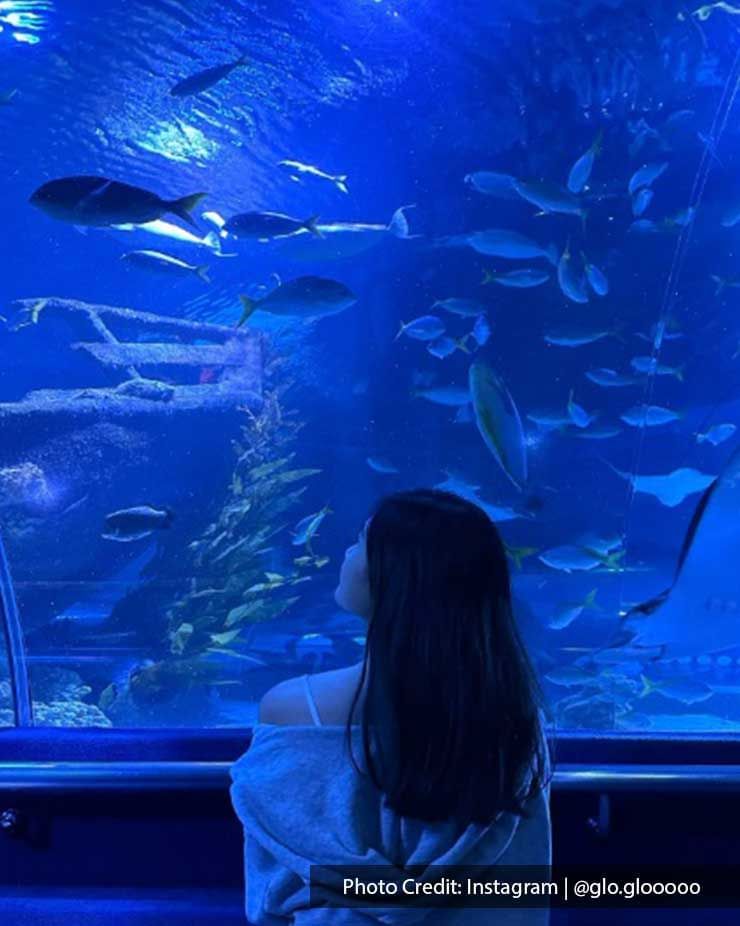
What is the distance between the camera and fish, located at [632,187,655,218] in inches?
238

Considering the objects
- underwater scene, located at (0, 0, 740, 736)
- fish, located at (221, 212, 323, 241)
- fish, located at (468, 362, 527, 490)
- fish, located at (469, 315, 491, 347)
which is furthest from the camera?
fish, located at (469, 315, 491, 347)

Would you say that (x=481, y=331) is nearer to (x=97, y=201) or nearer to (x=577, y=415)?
(x=577, y=415)

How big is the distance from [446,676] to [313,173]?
608cm

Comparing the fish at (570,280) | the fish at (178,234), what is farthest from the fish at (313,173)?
the fish at (570,280)

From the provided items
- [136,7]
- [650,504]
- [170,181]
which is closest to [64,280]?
[170,181]

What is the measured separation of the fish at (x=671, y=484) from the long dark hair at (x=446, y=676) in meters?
5.87

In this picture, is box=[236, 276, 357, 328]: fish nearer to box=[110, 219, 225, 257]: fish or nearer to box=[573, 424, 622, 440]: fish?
box=[110, 219, 225, 257]: fish

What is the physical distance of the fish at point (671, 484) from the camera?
6.75m

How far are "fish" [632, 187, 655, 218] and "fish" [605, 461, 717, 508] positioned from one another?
197cm

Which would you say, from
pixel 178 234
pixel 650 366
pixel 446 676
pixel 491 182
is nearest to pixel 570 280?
pixel 491 182

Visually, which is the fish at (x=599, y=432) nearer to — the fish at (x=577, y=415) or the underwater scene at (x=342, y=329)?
the underwater scene at (x=342, y=329)

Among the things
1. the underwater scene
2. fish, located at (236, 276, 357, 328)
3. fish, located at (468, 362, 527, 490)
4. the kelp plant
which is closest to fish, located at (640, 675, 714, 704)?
the underwater scene

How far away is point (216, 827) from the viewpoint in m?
1.88

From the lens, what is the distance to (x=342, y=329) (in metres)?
6.83
